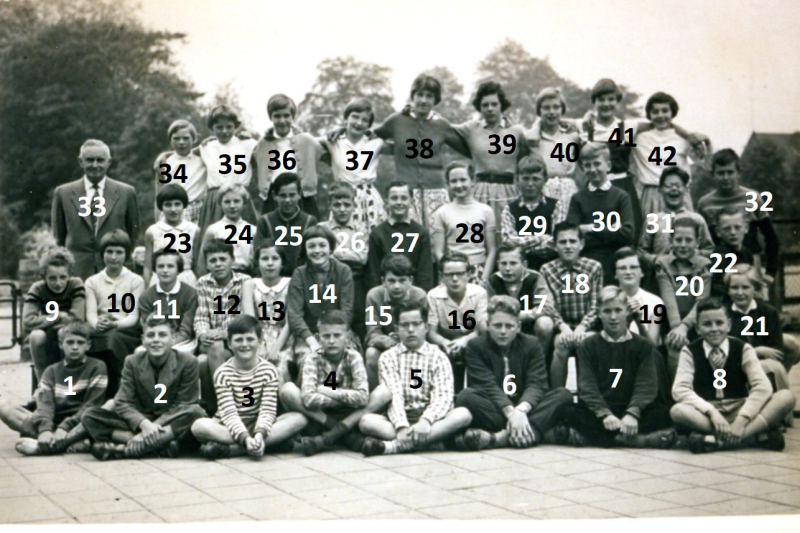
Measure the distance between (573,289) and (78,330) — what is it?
3.11 metres

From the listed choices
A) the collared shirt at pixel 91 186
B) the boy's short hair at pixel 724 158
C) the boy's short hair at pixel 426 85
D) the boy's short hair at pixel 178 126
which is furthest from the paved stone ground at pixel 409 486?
the boy's short hair at pixel 426 85

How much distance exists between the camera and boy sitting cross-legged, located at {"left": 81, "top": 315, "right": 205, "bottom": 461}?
559 cm

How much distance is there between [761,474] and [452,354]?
191 centimetres

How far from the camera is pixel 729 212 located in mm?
5953

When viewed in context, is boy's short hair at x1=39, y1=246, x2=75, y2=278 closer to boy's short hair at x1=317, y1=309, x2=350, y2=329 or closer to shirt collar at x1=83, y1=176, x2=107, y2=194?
shirt collar at x1=83, y1=176, x2=107, y2=194

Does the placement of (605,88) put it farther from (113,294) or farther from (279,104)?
(113,294)

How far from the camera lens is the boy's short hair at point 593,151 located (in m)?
5.99

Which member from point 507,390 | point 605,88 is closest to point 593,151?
→ point 605,88

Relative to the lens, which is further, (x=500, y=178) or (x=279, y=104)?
(x=500, y=178)

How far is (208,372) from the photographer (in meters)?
5.77

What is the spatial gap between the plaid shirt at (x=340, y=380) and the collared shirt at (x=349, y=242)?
60 centimetres

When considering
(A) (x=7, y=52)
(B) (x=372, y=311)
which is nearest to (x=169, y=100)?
(A) (x=7, y=52)

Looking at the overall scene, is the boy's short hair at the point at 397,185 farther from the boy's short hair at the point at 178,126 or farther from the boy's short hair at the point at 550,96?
the boy's short hair at the point at 178,126

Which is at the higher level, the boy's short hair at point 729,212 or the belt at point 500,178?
the belt at point 500,178
